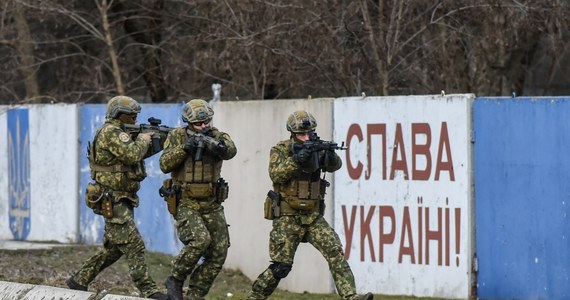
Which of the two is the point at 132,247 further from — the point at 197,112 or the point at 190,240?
the point at 197,112

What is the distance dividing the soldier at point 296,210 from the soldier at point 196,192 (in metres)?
0.43

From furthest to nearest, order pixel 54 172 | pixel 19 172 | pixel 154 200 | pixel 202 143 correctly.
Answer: pixel 19 172, pixel 54 172, pixel 154 200, pixel 202 143

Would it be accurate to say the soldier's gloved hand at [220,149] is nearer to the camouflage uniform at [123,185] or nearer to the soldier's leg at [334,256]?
the camouflage uniform at [123,185]

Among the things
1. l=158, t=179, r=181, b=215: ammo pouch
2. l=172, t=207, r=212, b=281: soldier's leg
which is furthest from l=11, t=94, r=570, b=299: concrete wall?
l=158, t=179, r=181, b=215: ammo pouch

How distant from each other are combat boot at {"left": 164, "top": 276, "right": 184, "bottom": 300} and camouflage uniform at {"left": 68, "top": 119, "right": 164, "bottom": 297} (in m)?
0.18

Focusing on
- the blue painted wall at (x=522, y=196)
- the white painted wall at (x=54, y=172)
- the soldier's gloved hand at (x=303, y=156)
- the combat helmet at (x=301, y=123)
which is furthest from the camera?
the white painted wall at (x=54, y=172)

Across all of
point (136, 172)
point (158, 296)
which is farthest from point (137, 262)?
point (136, 172)

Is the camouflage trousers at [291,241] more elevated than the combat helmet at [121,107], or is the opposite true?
the combat helmet at [121,107]

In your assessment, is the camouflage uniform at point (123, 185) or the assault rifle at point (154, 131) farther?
the assault rifle at point (154, 131)

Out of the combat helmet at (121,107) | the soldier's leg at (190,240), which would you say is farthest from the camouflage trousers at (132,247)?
the combat helmet at (121,107)

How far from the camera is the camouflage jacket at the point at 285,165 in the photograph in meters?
10.6

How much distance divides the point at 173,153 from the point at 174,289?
45.3 inches

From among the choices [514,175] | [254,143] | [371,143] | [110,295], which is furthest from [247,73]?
[110,295]

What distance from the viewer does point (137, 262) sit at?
36.1ft
